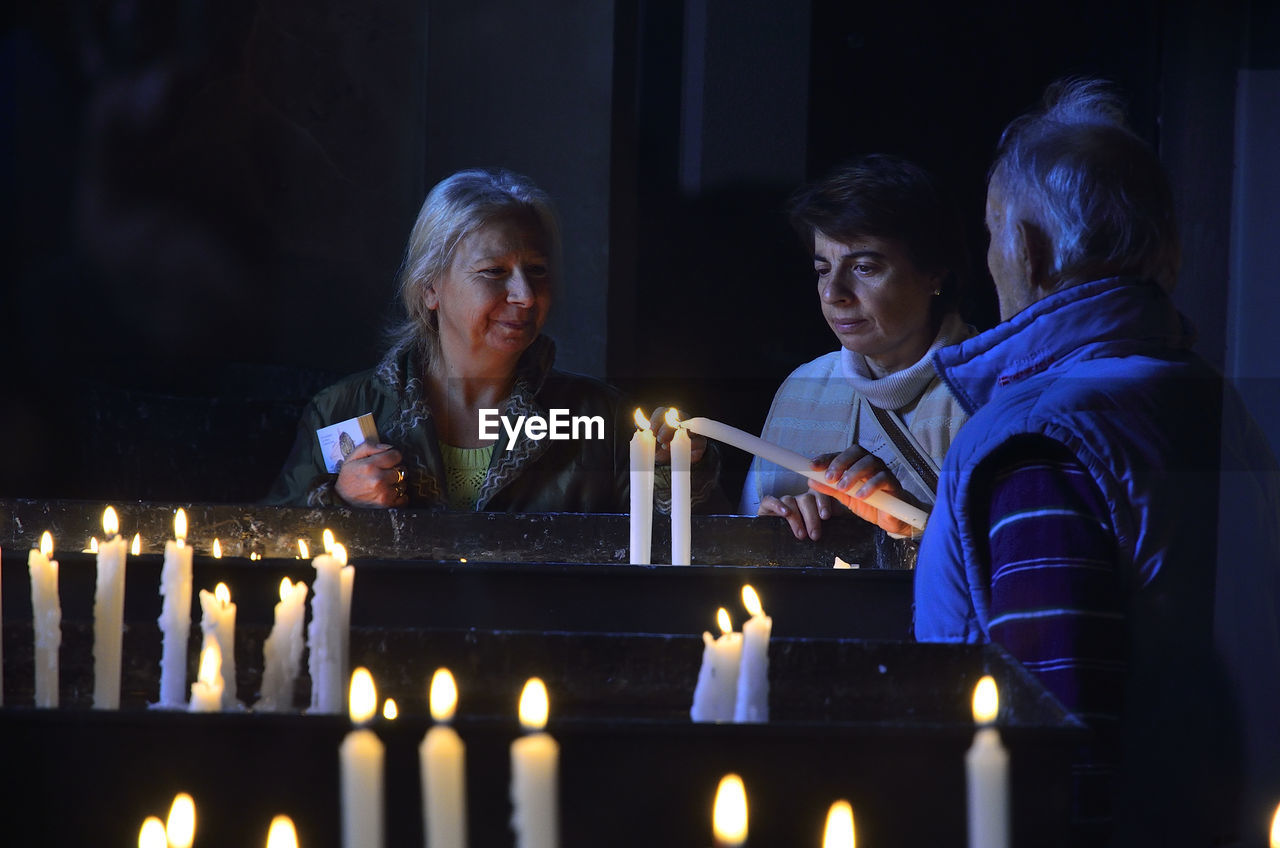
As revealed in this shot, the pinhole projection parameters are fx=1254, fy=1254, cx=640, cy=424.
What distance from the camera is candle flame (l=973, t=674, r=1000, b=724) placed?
0.64 m

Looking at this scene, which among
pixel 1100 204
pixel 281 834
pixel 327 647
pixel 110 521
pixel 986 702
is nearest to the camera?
pixel 281 834

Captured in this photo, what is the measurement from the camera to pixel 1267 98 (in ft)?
4.65

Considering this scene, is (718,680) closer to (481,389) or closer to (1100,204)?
(1100,204)

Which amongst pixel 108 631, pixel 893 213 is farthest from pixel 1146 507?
pixel 893 213

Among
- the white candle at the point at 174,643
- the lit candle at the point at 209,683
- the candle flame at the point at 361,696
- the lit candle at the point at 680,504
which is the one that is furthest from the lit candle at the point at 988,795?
the lit candle at the point at 680,504

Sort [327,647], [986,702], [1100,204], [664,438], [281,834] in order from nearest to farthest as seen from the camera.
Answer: [281,834] < [986,702] < [327,647] < [1100,204] < [664,438]

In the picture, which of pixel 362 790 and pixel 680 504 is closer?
pixel 362 790

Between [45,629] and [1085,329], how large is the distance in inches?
31.3

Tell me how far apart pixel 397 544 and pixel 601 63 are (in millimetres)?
712

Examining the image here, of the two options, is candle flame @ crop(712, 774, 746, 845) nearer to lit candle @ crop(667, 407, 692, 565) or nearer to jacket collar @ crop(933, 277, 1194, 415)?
jacket collar @ crop(933, 277, 1194, 415)

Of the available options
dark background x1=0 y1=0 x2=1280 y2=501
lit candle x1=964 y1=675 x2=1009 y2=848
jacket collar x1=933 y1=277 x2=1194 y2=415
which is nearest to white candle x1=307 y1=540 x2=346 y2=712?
lit candle x1=964 y1=675 x2=1009 y2=848

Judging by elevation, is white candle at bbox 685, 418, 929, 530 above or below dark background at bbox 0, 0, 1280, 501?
below

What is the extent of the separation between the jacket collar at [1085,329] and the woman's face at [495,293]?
2.77 feet

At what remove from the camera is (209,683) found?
694 millimetres
